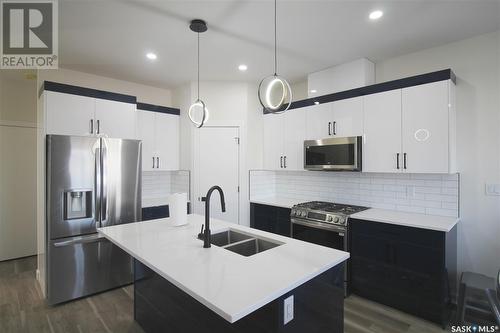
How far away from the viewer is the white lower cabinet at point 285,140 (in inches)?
154

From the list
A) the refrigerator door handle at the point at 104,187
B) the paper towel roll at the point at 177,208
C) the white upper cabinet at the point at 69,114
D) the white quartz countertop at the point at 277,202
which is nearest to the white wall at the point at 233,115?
the white quartz countertop at the point at 277,202

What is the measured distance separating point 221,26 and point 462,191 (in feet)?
9.77

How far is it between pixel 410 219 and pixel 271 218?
1.77 m

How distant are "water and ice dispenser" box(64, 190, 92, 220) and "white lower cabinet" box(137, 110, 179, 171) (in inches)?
46.7

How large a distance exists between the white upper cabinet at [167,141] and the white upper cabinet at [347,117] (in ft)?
8.33

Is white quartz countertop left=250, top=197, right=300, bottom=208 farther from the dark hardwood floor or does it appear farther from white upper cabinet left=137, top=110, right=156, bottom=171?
white upper cabinet left=137, top=110, right=156, bottom=171

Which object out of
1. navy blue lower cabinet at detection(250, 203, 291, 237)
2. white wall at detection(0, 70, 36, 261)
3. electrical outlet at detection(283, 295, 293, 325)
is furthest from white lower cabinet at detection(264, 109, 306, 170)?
white wall at detection(0, 70, 36, 261)

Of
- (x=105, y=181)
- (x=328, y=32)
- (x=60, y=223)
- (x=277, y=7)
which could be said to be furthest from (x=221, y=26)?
(x=60, y=223)

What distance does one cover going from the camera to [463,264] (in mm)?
2865

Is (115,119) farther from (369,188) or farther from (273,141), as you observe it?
(369,188)

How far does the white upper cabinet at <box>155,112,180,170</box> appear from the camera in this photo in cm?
436

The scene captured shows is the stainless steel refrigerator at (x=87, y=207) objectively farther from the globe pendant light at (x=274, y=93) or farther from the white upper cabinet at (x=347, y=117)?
the white upper cabinet at (x=347, y=117)

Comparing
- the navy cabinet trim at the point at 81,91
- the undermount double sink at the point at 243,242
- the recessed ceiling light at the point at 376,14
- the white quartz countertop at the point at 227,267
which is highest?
the recessed ceiling light at the point at 376,14

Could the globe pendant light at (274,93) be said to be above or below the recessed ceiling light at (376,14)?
below
